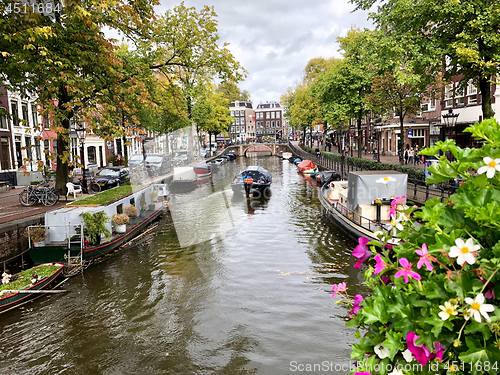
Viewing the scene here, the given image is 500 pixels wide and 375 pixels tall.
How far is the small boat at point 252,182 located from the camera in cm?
3131

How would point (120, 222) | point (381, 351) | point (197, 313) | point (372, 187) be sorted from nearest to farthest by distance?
point (381, 351) < point (197, 313) < point (120, 222) < point (372, 187)

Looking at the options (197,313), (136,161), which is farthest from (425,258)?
(136,161)

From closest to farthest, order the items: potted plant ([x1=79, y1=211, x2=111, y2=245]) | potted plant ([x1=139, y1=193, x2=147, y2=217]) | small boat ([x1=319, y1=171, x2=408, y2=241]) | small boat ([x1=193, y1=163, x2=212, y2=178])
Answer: potted plant ([x1=79, y1=211, x2=111, y2=245]) < small boat ([x1=319, y1=171, x2=408, y2=241]) < potted plant ([x1=139, y1=193, x2=147, y2=217]) < small boat ([x1=193, y1=163, x2=212, y2=178])

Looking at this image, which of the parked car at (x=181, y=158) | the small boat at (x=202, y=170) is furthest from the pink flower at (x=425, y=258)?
the parked car at (x=181, y=158)

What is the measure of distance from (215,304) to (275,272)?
3.36 m

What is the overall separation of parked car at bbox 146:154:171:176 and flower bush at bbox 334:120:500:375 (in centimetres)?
3482

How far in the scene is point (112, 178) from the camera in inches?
1202

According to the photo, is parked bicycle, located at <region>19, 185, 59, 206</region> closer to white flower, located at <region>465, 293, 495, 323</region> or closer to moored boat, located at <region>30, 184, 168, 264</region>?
moored boat, located at <region>30, 184, 168, 264</region>

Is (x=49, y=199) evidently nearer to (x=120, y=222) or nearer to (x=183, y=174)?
(x=120, y=222)

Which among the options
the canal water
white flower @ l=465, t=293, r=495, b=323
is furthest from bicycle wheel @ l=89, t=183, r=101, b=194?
white flower @ l=465, t=293, r=495, b=323

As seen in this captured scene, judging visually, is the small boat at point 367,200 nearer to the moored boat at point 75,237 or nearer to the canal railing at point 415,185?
the canal railing at point 415,185

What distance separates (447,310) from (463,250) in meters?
0.35

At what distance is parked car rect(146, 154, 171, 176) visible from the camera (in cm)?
3642

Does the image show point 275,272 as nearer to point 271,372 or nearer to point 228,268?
point 228,268
